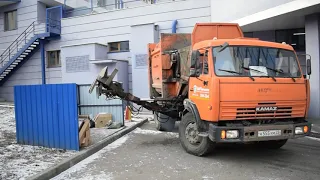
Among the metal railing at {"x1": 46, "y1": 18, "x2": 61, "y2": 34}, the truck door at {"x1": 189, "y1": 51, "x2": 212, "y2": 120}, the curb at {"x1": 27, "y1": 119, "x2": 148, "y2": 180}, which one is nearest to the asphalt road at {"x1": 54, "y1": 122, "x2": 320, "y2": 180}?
the curb at {"x1": 27, "y1": 119, "x2": 148, "y2": 180}

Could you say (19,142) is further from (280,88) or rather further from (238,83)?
(280,88)

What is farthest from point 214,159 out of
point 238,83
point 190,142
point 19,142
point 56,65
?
point 56,65

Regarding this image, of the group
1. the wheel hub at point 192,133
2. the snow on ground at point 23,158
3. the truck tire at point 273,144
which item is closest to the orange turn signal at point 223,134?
the wheel hub at point 192,133

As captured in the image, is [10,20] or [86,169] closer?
[86,169]

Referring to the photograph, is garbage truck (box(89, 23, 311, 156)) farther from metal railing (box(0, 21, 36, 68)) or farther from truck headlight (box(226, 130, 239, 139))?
metal railing (box(0, 21, 36, 68))

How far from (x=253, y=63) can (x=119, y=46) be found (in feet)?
45.5

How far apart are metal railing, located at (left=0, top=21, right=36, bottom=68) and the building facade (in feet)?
0.24

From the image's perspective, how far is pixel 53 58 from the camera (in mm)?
21375

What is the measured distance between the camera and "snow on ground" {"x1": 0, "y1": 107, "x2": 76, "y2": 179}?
525 centimetres

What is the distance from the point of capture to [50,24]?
20.4 meters

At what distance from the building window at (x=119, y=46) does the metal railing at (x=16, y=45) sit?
655 centimetres

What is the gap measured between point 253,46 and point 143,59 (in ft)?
36.8

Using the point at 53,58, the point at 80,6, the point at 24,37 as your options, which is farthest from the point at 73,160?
the point at 80,6

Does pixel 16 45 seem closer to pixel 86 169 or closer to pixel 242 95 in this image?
pixel 86 169
